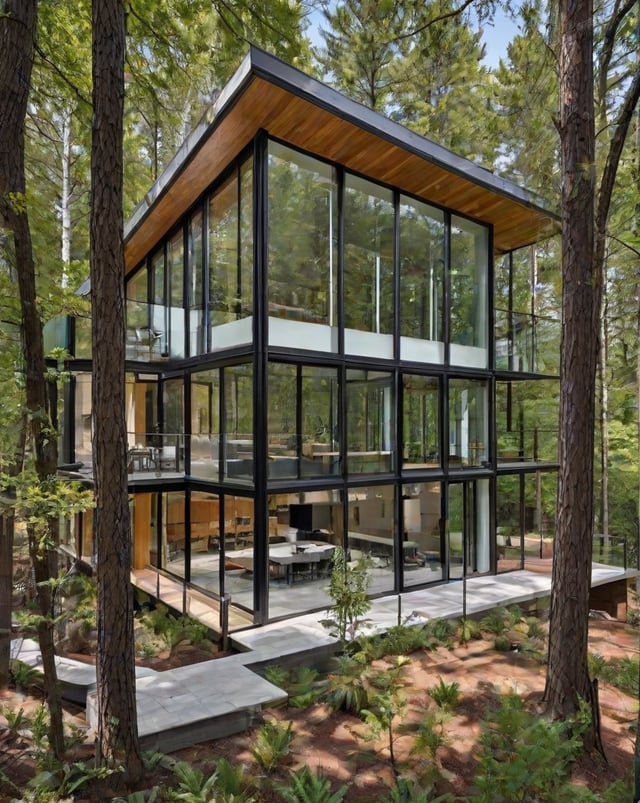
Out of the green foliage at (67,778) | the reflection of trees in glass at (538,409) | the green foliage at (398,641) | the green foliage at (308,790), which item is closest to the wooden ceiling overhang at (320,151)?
the green foliage at (398,641)

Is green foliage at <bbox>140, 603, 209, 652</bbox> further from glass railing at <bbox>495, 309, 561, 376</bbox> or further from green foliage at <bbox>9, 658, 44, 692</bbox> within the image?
glass railing at <bbox>495, 309, 561, 376</bbox>

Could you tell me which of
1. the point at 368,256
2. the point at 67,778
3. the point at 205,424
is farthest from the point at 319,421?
the point at 67,778

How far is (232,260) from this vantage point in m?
9.22

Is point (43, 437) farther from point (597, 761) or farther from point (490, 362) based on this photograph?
point (490, 362)

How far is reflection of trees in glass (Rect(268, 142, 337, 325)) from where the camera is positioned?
8.59m

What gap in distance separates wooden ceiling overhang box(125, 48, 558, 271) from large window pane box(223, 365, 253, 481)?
357cm

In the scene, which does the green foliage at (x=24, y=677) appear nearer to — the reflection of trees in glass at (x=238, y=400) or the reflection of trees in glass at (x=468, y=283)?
the reflection of trees in glass at (x=238, y=400)

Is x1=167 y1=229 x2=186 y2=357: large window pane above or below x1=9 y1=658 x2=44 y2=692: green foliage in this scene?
above

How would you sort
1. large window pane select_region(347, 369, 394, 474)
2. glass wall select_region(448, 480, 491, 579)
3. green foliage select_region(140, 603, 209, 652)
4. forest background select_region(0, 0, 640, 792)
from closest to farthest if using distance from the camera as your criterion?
forest background select_region(0, 0, 640, 792), green foliage select_region(140, 603, 209, 652), large window pane select_region(347, 369, 394, 474), glass wall select_region(448, 480, 491, 579)

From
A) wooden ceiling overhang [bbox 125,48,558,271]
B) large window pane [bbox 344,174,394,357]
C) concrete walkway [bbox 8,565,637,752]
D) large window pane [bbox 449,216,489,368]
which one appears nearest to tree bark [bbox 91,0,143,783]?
concrete walkway [bbox 8,565,637,752]

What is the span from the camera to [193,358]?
32.9 ft

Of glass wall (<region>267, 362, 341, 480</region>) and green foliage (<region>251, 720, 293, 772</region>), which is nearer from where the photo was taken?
green foliage (<region>251, 720, 293, 772</region>)

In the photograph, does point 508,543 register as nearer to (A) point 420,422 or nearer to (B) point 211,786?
(A) point 420,422

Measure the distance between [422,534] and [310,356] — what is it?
4.25 metres
